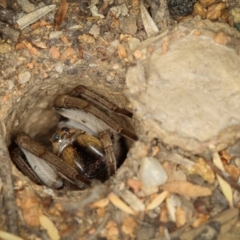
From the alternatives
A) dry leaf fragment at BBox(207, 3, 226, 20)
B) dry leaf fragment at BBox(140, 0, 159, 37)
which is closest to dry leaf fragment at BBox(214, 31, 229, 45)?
dry leaf fragment at BBox(207, 3, 226, 20)

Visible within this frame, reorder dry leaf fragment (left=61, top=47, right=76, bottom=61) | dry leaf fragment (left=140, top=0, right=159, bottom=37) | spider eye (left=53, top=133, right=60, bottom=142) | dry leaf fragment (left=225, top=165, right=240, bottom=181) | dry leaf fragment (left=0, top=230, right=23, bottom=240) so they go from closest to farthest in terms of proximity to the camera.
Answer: dry leaf fragment (left=0, top=230, right=23, bottom=240) < dry leaf fragment (left=225, top=165, right=240, bottom=181) < dry leaf fragment (left=140, top=0, right=159, bottom=37) < dry leaf fragment (left=61, top=47, right=76, bottom=61) < spider eye (left=53, top=133, right=60, bottom=142)

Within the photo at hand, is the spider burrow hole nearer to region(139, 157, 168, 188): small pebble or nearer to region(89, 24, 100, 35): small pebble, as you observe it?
region(89, 24, 100, 35): small pebble

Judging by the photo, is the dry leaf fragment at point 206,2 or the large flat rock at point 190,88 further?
the dry leaf fragment at point 206,2

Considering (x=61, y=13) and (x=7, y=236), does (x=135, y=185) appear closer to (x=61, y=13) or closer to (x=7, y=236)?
(x=7, y=236)

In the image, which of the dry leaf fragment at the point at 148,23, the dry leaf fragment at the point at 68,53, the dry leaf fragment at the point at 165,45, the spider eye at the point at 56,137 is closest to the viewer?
the dry leaf fragment at the point at 165,45

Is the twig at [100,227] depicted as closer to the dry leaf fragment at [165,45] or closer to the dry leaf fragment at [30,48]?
the dry leaf fragment at [165,45]

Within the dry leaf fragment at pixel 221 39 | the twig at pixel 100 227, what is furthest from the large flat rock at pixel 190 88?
the twig at pixel 100 227

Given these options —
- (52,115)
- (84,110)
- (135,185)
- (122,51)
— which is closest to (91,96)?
(84,110)
